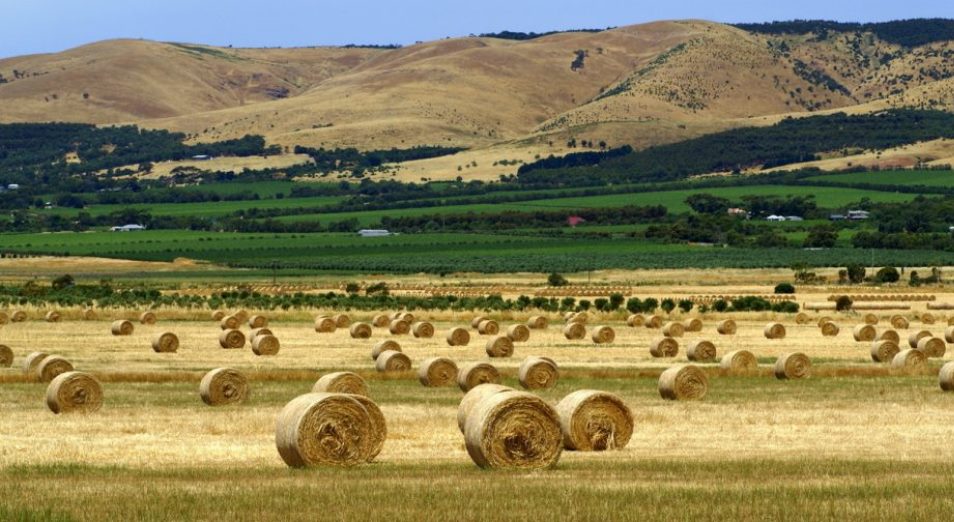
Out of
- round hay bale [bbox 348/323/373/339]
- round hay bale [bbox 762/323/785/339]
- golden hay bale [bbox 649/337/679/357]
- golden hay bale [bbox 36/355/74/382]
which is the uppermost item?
golden hay bale [bbox 36/355/74/382]

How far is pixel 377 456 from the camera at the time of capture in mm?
27078

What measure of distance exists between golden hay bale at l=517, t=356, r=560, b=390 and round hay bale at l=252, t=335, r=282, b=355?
15.4 meters

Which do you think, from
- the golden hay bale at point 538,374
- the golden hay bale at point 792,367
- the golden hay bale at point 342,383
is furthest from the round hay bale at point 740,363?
the golden hay bale at point 342,383

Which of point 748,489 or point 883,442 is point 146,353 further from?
point 748,489

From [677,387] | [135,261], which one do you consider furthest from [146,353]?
[135,261]

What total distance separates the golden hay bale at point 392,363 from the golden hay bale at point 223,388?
32.1ft

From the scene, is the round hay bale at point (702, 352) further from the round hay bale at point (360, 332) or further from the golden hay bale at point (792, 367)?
the round hay bale at point (360, 332)

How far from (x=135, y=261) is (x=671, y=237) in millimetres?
52217

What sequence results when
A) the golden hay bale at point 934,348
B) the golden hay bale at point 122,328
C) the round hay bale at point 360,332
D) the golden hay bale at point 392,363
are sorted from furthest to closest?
the golden hay bale at point 122,328
the round hay bale at point 360,332
the golden hay bale at point 934,348
the golden hay bale at point 392,363

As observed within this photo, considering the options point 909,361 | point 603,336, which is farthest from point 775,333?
point 909,361

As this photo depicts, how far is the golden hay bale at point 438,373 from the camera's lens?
4241 cm

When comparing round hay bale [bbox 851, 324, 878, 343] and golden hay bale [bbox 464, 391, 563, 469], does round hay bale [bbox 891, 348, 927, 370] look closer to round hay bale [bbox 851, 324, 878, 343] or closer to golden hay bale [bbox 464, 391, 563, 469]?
round hay bale [bbox 851, 324, 878, 343]

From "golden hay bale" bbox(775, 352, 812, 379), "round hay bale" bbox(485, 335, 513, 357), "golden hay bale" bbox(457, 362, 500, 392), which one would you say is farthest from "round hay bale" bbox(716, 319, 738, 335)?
"golden hay bale" bbox(457, 362, 500, 392)

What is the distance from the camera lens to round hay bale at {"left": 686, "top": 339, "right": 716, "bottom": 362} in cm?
5184
